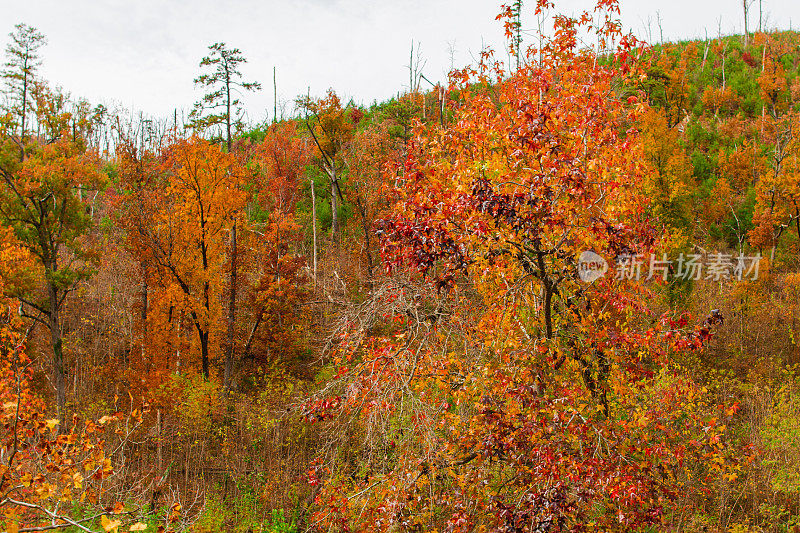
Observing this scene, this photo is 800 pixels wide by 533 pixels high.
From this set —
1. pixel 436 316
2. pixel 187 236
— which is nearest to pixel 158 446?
pixel 187 236

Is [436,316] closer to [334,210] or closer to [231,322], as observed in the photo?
[231,322]

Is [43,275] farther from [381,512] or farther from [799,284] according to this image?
[799,284]

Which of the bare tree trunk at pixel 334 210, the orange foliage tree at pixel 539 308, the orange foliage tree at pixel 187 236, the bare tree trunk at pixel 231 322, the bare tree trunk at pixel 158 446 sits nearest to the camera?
the orange foliage tree at pixel 539 308

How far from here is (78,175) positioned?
49.0 feet

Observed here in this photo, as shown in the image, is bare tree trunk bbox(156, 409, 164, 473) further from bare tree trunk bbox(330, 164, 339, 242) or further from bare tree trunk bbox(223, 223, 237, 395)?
bare tree trunk bbox(330, 164, 339, 242)

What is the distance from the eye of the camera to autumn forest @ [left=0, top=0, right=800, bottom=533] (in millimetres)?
4883

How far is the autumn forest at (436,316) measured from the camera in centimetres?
488

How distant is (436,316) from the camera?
629 centimetres

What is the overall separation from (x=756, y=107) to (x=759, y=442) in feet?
87.7

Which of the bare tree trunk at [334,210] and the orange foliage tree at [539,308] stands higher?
the bare tree trunk at [334,210]

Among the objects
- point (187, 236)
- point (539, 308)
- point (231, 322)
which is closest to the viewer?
point (539, 308)

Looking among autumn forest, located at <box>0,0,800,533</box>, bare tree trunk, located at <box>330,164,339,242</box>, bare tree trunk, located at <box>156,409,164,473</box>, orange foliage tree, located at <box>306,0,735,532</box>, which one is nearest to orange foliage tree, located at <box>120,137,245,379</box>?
autumn forest, located at <box>0,0,800,533</box>

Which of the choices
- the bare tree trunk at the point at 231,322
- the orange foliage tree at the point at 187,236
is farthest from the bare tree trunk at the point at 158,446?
the bare tree trunk at the point at 231,322

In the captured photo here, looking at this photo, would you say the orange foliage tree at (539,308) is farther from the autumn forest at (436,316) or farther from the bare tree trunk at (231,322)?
the bare tree trunk at (231,322)
